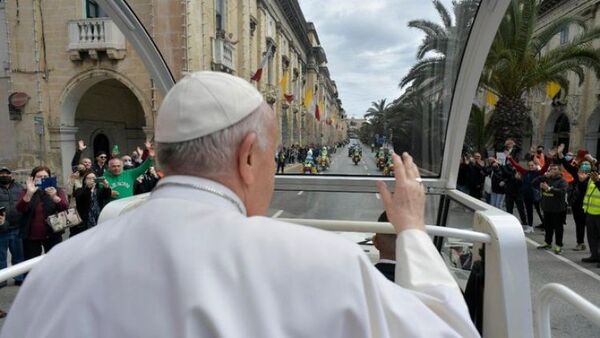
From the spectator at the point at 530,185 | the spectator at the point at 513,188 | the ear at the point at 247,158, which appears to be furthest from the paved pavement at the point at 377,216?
the spectator at the point at 513,188

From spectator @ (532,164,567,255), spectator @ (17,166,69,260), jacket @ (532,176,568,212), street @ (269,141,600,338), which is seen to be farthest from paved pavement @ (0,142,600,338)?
jacket @ (532,176,568,212)

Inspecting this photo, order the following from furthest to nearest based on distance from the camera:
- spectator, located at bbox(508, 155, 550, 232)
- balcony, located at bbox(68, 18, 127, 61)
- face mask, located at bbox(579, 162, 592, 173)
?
1. balcony, located at bbox(68, 18, 127, 61)
2. spectator, located at bbox(508, 155, 550, 232)
3. face mask, located at bbox(579, 162, 592, 173)

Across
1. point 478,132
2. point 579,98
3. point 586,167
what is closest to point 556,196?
point 586,167

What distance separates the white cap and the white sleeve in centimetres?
55

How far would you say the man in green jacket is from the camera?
6.40 meters

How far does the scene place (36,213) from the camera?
566 cm

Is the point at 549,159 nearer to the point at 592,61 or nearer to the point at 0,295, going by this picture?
the point at 592,61

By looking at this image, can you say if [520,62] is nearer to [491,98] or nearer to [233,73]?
[491,98]

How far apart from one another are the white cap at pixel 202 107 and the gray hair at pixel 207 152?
13mm

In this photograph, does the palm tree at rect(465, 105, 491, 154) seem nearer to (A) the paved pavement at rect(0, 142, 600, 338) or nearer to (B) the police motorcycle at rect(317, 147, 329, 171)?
(A) the paved pavement at rect(0, 142, 600, 338)

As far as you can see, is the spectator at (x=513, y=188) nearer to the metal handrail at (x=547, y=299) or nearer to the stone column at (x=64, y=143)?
the metal handrail at (x=547, y=299)

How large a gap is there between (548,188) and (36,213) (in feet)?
27.4

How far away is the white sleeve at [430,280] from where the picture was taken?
3.26ft

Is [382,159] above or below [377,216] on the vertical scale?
above
